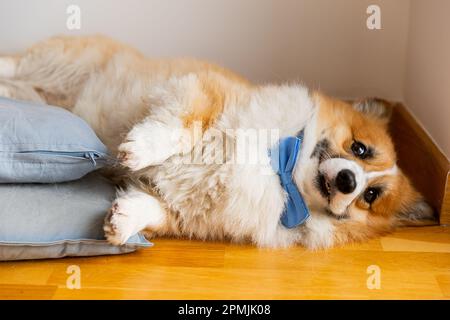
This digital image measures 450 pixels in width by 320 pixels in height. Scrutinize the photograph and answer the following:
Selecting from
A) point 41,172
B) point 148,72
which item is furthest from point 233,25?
point 41,172

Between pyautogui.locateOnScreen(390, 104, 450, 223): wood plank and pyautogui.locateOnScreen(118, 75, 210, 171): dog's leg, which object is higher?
pyautogui.locateOnScreen(118, 75, 210, 171): dog's leg

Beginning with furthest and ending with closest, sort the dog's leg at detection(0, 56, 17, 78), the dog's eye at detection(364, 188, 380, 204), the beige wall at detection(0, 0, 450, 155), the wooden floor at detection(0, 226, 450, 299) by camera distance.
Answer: the beige wall at detection(0, 0, 450, 155)
the dog's leg at detection(0, 56, 17, 78)
the dog's eye at detection(364, 188, 380, 204)
the wooden floor at detection(0, 226, 450, 299)

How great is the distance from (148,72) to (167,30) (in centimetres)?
62

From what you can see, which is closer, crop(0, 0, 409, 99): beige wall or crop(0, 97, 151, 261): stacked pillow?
crop(0, 97, 151, 261): stacked pillow

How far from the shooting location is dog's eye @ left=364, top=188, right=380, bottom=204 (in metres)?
2.03

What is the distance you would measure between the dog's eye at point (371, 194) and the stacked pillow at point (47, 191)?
81cm

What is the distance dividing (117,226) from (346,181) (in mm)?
776

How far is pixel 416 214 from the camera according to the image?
2229 mm

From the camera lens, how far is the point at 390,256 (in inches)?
78.4

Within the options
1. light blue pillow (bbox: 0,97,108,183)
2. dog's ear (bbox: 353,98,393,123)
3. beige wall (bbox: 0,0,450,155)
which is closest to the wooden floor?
light blue pillow (bbox: 0,97,108,183)

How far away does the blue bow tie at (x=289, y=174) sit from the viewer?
1937 millimetres

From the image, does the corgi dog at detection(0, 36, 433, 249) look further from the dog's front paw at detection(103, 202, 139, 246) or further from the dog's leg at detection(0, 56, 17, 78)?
the dog's leg at detection(0, 56, 17, 78)

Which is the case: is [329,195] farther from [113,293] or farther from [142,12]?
[142,12]

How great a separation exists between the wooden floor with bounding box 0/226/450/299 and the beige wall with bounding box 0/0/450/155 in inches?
40.0
